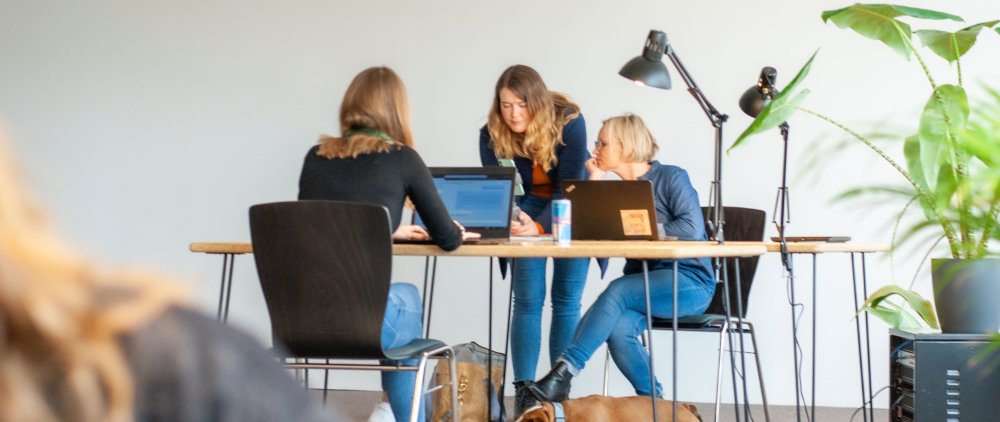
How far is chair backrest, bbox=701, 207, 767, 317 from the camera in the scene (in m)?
3.98

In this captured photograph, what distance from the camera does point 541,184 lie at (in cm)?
398

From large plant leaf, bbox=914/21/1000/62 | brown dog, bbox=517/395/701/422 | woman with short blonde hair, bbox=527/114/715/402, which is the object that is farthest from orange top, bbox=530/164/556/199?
large plant leaf, bbox=914/21/1000/62

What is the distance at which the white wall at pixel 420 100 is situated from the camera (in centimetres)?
489

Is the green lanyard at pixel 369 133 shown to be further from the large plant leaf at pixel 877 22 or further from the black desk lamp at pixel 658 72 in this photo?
the large plant leaf at pixel 877 22

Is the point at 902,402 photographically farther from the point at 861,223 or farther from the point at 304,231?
the point at 861,223

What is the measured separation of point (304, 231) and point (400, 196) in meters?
0.33

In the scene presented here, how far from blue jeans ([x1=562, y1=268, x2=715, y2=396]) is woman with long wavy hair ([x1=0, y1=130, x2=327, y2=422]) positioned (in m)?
3.02

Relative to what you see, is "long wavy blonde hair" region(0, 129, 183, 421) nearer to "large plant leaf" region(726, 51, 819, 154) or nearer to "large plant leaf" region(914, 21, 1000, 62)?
"large plant leaf" region(726, 51, 819, 154)

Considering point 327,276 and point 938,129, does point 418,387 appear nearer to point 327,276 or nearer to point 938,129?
point 327,276

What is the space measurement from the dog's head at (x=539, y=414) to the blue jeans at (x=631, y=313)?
277 millimetres

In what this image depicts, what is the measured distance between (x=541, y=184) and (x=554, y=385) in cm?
85

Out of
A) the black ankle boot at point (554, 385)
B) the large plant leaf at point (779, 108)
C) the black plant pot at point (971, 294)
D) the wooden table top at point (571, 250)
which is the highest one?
the large plant leaf at point (779, 108)

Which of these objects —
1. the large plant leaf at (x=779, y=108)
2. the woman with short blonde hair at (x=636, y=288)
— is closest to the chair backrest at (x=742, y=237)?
the woman with short blonde hair at (x=636, y=288)

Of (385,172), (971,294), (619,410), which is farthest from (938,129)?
(385,172)
